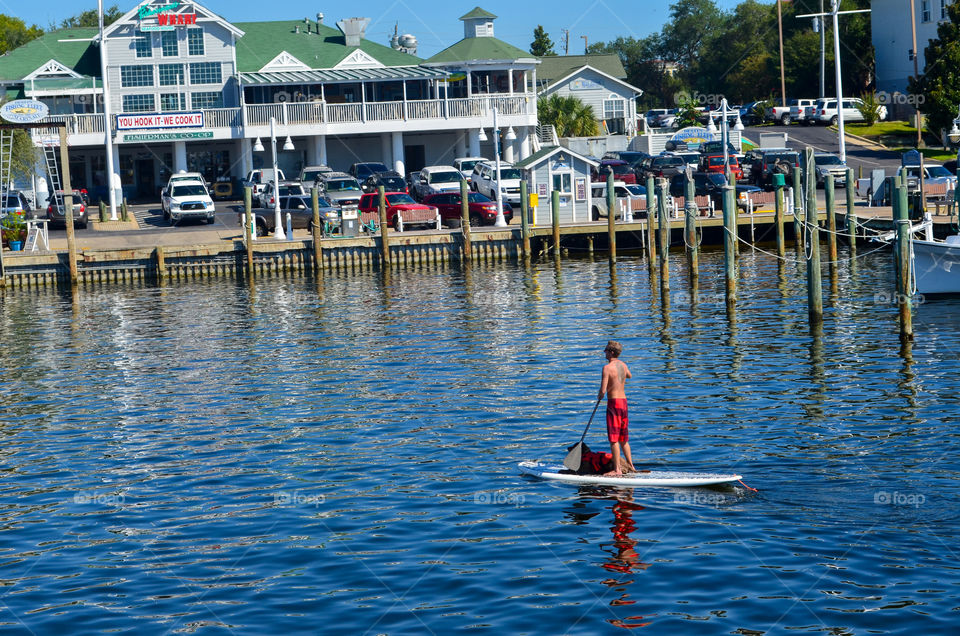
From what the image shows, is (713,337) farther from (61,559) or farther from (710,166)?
(710,166)

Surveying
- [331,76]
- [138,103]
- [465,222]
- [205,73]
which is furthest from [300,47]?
[465,222]

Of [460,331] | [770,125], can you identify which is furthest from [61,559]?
[770,125]

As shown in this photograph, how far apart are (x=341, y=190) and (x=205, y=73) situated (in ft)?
52.4

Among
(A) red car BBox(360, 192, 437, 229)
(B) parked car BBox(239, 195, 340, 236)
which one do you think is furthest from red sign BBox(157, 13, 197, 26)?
(A) red car BBox(360, 192, 437, 229)

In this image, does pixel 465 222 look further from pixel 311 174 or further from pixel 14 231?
pixel 14 231

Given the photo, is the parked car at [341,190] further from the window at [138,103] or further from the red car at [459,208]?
the window at [138,103]

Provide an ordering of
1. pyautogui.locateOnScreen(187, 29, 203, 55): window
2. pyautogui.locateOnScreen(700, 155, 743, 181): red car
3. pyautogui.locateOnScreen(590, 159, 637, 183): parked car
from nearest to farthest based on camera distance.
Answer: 1. pyautogui.locateOnScreen(590, 159, 637, 183): parked car
2. pyautogui.locateOnScreen(700, 155, 743, 181): red car
3. pyautogui.locateOnScreen(187, 29, 203, 55): window

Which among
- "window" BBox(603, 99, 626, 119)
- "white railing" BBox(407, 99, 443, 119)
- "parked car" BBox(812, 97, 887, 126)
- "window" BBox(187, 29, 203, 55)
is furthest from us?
"window" BBox(603, 99, 626, 119)

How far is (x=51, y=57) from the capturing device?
6812 cm

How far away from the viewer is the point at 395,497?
18500mm

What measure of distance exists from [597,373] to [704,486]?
30.6 feet

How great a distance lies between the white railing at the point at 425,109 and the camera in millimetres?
65312

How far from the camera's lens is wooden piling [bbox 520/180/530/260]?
46281mm

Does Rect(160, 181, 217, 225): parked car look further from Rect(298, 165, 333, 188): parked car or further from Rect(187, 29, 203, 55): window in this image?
Rect(187, 29, 203, 55): window
